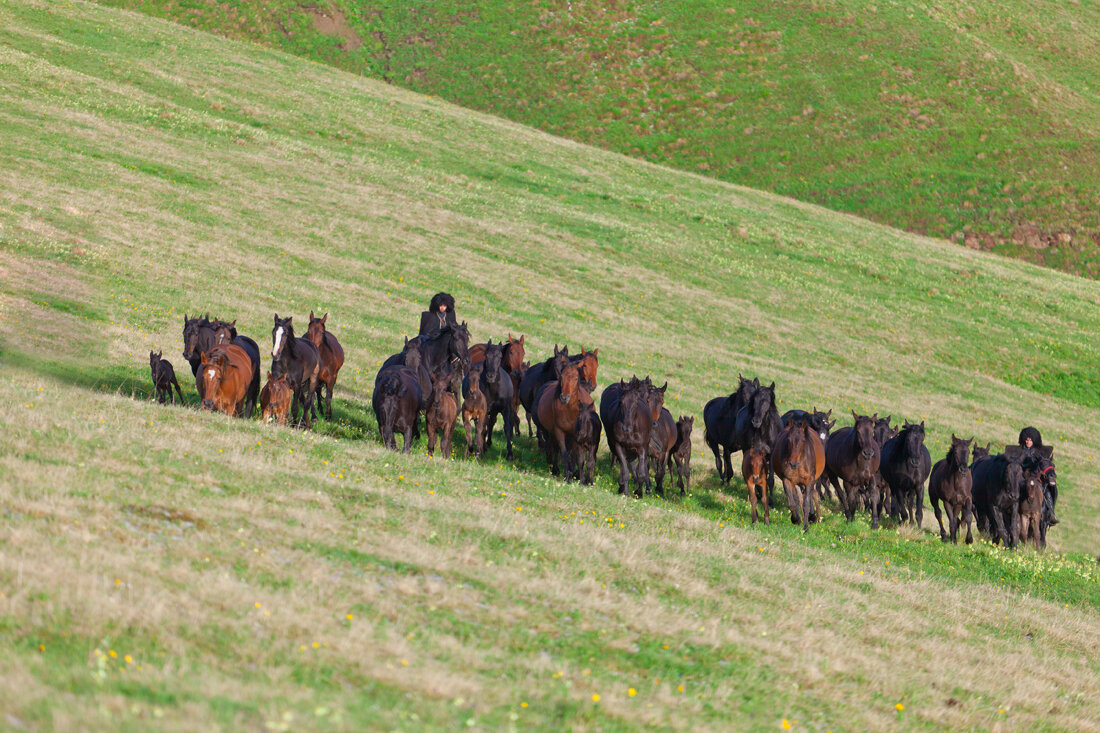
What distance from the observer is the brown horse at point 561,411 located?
1944 cm

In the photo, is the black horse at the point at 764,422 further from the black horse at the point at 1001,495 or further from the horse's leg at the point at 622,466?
the black horse at the point at 1001,495

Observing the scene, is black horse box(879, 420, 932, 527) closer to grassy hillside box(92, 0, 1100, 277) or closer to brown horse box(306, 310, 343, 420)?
A: brown horse box(306, 310, 343, 420)

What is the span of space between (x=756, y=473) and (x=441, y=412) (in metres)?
6.25

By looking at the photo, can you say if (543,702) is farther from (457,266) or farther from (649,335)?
(457,266)

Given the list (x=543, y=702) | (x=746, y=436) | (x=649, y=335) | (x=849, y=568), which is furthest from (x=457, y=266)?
(x=543, y=702)

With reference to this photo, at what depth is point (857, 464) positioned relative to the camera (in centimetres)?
2123

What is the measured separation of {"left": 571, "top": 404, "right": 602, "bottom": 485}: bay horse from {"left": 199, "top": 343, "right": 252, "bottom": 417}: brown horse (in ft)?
20.9

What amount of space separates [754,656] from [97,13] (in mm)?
66942

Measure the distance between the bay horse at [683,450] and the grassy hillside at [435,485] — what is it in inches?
35.1

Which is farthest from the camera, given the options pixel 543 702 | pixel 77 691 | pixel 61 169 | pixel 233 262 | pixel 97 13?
pixel 97 13

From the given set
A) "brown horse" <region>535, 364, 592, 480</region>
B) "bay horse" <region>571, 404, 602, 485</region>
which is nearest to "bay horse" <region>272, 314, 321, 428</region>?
"brown horse" <region>535, 364, 592, 480</region>

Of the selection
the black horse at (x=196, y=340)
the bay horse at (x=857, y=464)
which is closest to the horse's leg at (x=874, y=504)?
the bay horse at (x=857, y=464)

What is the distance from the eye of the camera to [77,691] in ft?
20.5

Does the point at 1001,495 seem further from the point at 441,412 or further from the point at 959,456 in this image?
the point at 441,412
